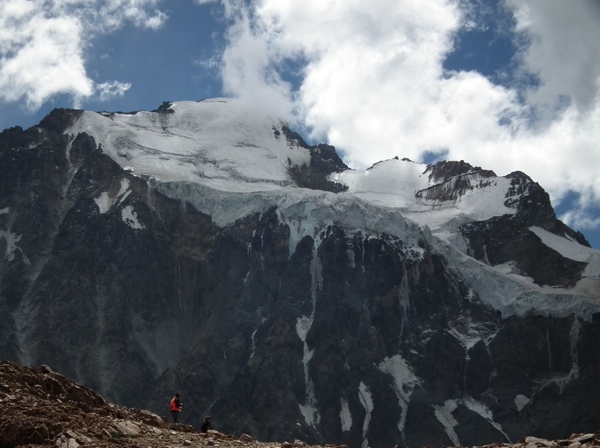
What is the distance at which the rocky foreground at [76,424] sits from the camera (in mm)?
37812

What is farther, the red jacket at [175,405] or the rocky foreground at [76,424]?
the red jacket at [175,405]

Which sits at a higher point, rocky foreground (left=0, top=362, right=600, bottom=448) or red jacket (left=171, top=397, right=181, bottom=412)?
red jacket (left=171, top=397, right=181, bottom=412)

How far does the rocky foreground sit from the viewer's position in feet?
124

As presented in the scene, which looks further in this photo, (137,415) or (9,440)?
(137,415)

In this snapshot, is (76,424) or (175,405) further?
(175,405)

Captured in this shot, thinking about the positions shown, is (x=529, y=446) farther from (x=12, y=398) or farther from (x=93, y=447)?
(x=12, y=398)

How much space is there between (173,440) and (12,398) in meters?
6.25

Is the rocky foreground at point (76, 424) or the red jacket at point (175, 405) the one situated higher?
the red jacket at point (175, 405)

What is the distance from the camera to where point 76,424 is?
130 feet

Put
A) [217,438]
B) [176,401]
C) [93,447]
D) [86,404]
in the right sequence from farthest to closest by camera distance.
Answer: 1. [176,401]
2. [86,404]
3. [217,438]
4. [93,447]

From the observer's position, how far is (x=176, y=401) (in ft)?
173

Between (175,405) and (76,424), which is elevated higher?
(175,405)

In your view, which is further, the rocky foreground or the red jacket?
the red jacket

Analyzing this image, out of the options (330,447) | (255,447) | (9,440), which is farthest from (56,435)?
(330,447)
